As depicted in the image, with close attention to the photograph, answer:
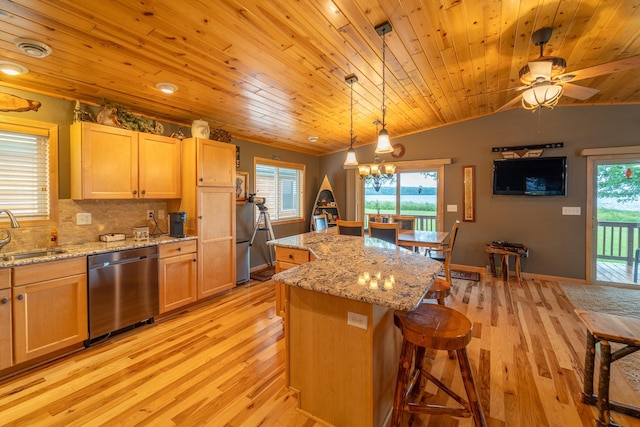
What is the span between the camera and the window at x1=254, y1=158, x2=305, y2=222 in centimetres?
520

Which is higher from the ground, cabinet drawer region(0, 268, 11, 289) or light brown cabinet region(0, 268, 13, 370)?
cabinet drawer region(0, 268, 11, 289)

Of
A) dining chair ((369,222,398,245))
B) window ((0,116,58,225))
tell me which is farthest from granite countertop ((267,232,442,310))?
window ((0,116,58,225))

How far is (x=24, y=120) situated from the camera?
8.07 ft

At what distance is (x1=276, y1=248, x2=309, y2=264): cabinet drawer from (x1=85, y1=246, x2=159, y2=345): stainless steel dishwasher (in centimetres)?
138

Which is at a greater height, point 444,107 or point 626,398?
point 444,107

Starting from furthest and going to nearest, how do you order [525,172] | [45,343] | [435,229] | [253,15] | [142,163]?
[435,229] → [525,172] → [142,163] → [45,343] → [253,15]

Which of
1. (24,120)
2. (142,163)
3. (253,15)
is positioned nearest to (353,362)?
(253,15)

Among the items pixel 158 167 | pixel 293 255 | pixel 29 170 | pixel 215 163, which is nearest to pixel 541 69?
pixel 293 255

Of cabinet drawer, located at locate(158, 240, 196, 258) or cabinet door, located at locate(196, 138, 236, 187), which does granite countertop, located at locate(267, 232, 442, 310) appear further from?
cabinet door, located at locate(196, 138, 236, 187)

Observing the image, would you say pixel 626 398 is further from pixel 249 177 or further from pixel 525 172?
pixel 249 177

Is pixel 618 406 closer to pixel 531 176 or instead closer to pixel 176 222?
pixel 531 176

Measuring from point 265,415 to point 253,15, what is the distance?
262cm

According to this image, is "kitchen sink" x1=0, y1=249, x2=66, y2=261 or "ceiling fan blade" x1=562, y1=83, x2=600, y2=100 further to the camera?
"ceiling fan blade" x1=562, y1=83, x2=600, y2=100

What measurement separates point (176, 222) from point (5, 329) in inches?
62.3
